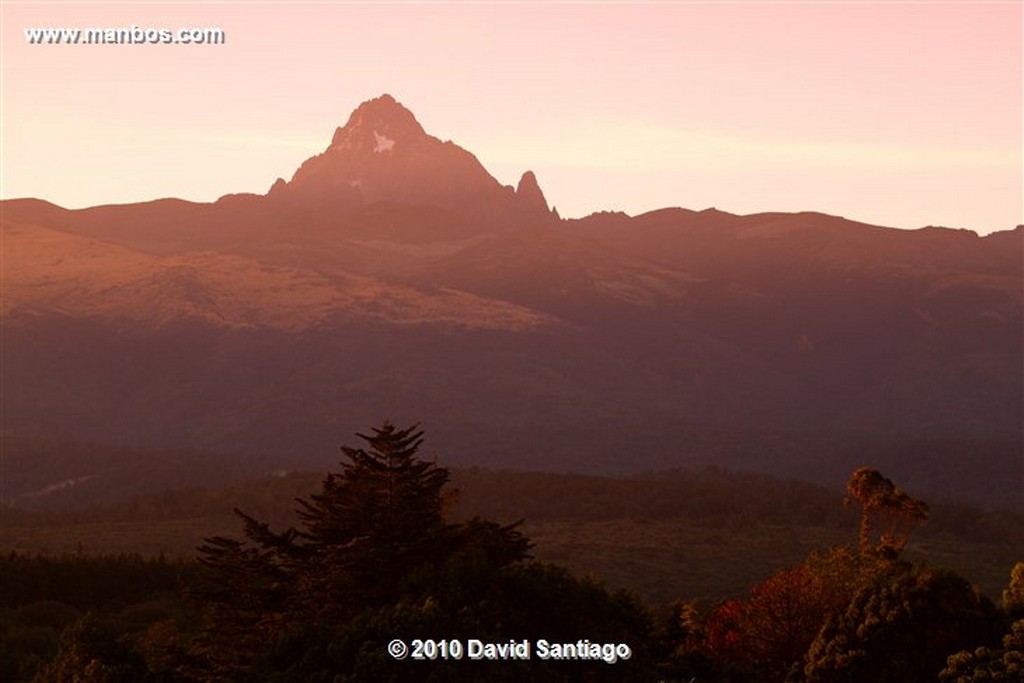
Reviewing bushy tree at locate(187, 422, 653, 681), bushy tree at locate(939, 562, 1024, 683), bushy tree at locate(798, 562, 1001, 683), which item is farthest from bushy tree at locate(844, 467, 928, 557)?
bushy tree at locate(187, 422, 653, 681)

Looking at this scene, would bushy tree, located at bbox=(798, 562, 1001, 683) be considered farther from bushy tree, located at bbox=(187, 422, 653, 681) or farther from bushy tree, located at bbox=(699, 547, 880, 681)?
bushy tree, located at bbox=(699, 547, 880, 681)

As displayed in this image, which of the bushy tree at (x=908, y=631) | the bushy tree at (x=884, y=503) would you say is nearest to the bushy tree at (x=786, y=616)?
the bushy tree at (x=884, y=503)

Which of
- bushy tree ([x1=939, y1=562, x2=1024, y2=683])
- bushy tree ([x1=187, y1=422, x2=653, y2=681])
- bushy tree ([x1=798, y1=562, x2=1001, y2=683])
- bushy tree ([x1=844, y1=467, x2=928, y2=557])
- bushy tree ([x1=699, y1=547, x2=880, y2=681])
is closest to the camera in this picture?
bushy tree ([x1=187, y1=422, x2=653, y2=681])

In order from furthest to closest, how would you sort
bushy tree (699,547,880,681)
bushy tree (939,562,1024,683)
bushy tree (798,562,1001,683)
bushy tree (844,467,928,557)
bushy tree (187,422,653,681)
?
bushy tree (844,467,928,557), bushy tree (699,547,880,681), bushy tree (798,562,1001,683), bushy tree (939,562,1024,683), bushy tree (187,422,653,681)

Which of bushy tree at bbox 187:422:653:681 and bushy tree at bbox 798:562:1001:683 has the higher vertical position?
bushy tree at bbox 187:422:653:681

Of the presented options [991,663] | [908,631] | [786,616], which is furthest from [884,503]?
[991,663]

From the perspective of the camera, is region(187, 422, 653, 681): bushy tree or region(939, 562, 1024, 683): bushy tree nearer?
region(187, 422, 653, 681): bushy tree

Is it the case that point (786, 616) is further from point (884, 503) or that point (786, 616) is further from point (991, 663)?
point (991, 663)

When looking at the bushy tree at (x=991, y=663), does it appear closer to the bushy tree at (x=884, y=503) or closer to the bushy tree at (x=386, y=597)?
the bushy tree at (x=386, y=597)

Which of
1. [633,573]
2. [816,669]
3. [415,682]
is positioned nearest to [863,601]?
[816,669]

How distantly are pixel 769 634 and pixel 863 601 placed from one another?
1142 cm

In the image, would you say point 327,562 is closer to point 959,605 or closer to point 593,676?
point 593,676

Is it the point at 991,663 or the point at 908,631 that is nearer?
the point at 991,663

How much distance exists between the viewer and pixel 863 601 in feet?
175
